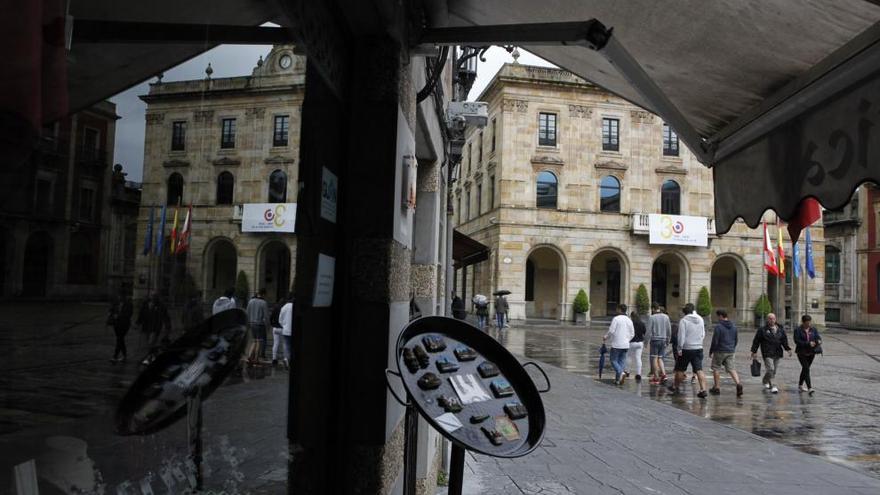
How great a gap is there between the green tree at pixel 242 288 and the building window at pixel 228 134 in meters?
0.39

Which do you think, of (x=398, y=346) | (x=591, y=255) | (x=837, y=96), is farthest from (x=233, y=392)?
(x=591, y=255)

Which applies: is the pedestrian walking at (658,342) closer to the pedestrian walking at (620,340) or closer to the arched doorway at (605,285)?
the pedestrian walking at (620,340)

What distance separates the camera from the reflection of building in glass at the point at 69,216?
41.1 inches

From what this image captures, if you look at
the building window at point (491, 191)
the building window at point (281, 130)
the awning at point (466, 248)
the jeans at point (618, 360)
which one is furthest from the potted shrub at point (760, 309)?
the building window at point (281, 130)

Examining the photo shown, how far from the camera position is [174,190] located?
1635mm

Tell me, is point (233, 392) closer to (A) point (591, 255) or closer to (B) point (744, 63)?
(B) point (744, 63)

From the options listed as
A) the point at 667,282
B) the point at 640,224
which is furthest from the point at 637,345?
the point at 667,282

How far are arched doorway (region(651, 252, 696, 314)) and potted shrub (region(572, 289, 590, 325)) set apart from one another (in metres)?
6.87

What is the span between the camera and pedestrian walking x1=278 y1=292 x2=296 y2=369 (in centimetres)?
226

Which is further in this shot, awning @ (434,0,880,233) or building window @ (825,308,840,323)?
building window @ (825,308,840,323)

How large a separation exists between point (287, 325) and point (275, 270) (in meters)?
0.22

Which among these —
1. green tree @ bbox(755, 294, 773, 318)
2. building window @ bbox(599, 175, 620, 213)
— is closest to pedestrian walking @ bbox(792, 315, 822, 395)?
green tree @ bbox(755, 294, 773, 318)

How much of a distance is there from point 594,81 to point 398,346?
2.86m

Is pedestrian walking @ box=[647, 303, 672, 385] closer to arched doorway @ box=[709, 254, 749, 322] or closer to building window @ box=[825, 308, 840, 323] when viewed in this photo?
arched doorway @ box=[709, 254, 749, 322]
